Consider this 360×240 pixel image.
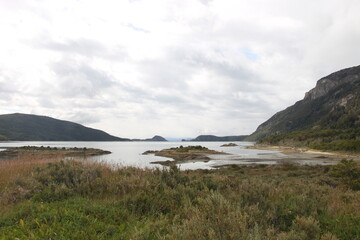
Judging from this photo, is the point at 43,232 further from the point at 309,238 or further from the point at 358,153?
the point at 358,153

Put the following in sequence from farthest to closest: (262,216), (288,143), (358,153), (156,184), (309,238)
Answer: (288,143) < (358,153) < (156,184) < (262,216) < (309,238)

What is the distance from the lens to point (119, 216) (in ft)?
19.3

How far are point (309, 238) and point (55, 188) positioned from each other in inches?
282

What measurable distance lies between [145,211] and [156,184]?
1744mm

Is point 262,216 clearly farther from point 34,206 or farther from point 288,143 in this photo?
point 288,143

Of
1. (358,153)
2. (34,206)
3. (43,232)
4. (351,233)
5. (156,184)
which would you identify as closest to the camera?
(43,232)

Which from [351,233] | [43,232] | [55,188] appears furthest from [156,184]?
[351,233]

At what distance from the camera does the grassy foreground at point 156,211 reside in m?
4.42

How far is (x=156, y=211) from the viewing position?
6516 millimetres

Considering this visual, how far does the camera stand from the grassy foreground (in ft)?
14.5

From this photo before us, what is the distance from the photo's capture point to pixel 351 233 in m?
5.47

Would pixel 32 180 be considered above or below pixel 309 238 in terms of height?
above

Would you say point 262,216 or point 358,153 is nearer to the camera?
point 262,216

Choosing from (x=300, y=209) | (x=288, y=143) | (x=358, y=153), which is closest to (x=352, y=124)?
(x=288, y=143)
